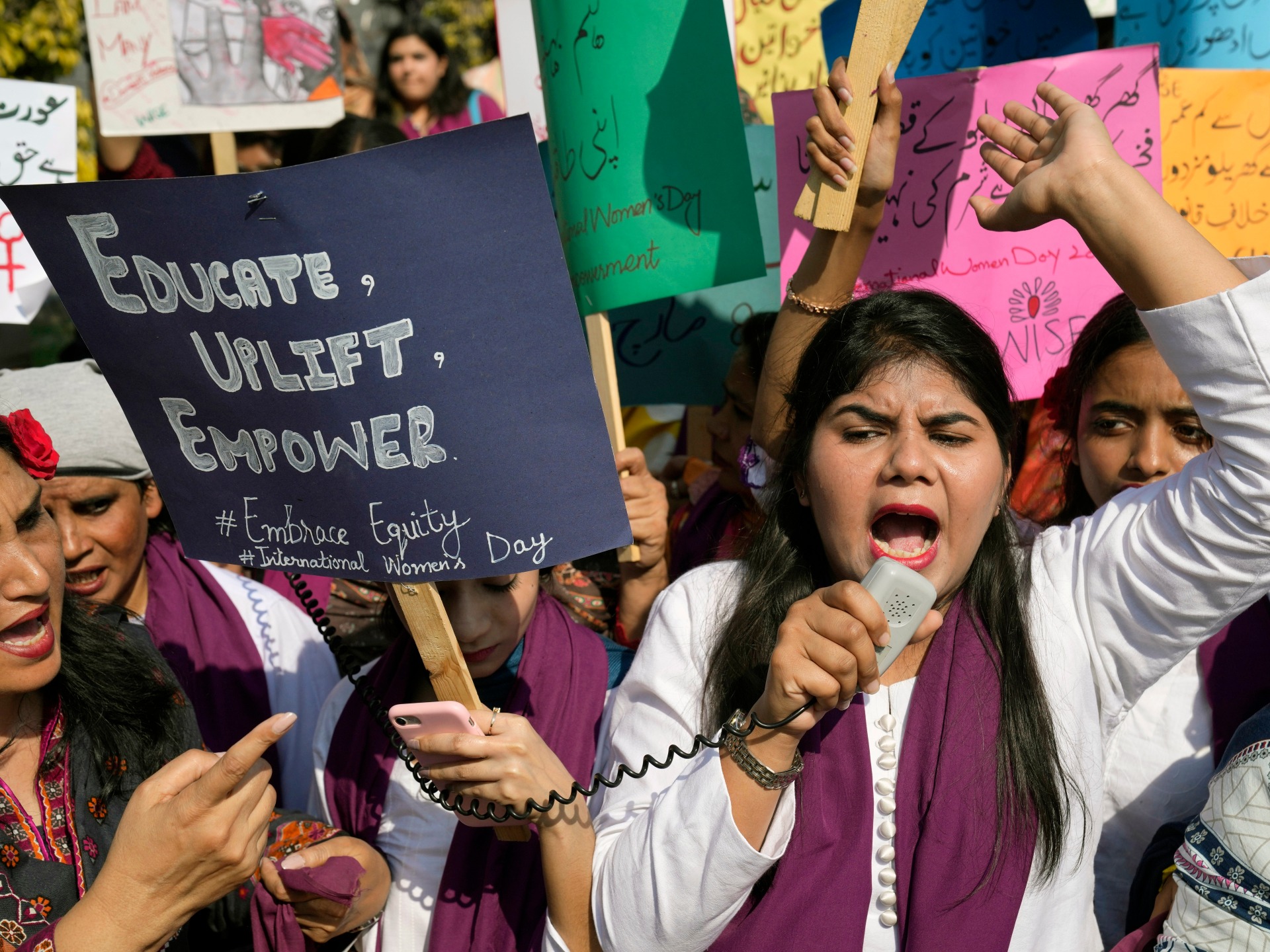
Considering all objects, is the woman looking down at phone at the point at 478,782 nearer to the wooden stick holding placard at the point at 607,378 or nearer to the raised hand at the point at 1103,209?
the wooden stick holding placard at the point at 607,378

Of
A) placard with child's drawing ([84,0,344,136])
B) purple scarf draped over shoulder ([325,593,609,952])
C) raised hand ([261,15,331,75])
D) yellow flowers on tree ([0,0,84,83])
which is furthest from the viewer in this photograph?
yellow flowers on tree ([0,0,84,83])

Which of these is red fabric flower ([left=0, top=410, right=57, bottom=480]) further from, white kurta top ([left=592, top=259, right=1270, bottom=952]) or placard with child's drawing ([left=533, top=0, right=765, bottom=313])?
placard with child's drawing ([left=533, top=0, right=765, bottom=313])

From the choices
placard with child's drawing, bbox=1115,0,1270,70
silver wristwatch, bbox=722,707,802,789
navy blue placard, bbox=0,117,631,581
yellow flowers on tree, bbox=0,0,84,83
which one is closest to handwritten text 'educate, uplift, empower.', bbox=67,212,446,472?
navy blue placard, bbox=0,117,631,581

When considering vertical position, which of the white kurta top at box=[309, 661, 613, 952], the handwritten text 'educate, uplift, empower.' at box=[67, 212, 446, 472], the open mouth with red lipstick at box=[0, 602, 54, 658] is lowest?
the white kurta top at box=[309, 661, 613, 952]

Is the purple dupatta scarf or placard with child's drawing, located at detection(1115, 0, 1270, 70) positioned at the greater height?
placard with child's drawing, located at detection(1115, 0, 1270, 70)

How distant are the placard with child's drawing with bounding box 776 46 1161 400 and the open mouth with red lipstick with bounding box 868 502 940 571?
1.21 meters

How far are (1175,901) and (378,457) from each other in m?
1.45

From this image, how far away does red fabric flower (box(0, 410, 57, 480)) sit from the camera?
2.04 m

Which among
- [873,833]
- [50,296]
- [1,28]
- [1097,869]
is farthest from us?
[50,296]

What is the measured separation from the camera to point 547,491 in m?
1.74

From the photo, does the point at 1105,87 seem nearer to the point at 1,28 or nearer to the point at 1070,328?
the point at 1070,328

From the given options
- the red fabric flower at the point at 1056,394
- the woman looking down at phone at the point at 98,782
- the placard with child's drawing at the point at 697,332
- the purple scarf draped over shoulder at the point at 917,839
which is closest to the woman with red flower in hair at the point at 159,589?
the woman looking down at phone at the point at 98,782

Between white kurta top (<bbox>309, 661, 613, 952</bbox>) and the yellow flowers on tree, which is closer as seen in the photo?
white kurta top (<bbox>309, 661, 613, 952</bbox>)

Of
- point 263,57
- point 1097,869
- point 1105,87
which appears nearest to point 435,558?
point 1097,869
